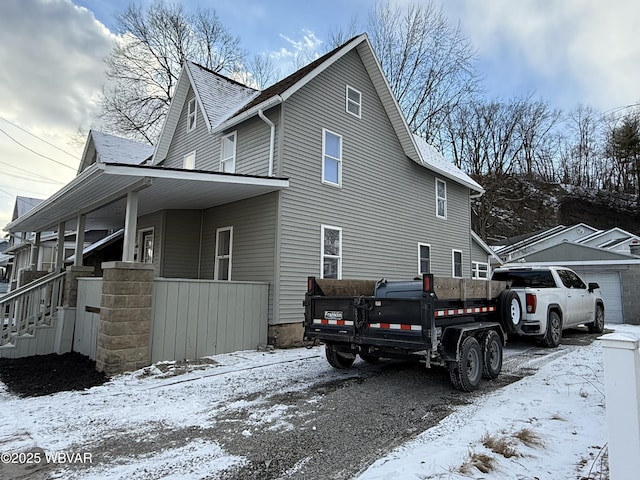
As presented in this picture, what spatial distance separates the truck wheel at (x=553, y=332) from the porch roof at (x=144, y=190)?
6.98 meters

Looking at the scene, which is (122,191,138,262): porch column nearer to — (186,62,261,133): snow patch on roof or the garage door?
(186,62,261,133): snow patch on roof

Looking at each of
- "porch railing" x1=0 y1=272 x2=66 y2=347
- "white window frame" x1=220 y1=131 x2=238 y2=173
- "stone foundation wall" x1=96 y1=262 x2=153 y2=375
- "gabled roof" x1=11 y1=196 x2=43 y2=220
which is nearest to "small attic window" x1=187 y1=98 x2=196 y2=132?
"white window frame" x1=220 y1=131 x2=238 y2=173

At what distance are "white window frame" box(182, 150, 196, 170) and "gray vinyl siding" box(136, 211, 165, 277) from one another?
2.06 m

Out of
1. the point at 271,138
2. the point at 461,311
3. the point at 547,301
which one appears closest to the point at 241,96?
the point at 271,138

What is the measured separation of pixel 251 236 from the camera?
10.3 meters

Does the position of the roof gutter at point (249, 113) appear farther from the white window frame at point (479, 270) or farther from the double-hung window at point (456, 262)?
the white window frame at point (479, 270)

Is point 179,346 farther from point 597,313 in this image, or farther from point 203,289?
point 597,313

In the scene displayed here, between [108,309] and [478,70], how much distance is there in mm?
28037

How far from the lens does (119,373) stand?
657 cm

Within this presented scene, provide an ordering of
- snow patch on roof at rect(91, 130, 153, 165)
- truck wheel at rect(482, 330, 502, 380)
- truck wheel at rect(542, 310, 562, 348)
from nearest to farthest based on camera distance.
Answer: truck wheel at rect(482, 330, 502, 380)
truck wheel at rect(542, 310, 562, 348)
snow patch on roof at rect(91, 130, 153, 165)

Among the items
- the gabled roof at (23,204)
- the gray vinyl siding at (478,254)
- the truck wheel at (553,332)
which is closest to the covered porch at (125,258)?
the truck wheel at (553,332)

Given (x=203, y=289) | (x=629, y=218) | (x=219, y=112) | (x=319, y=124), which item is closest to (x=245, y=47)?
(x=219, y=112)

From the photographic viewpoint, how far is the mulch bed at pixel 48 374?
5.97 meters

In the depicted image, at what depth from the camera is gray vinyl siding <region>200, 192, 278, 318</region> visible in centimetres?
969
